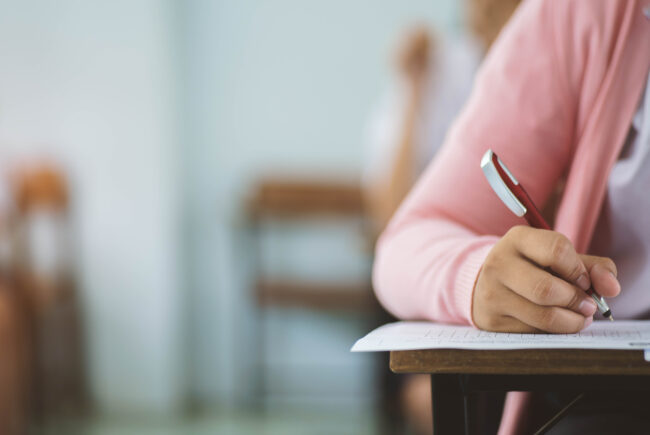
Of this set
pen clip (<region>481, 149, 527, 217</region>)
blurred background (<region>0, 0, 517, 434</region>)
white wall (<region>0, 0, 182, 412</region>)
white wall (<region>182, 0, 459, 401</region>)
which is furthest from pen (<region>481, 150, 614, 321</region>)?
white wall (<region>182, 0, 459, 401</region>)

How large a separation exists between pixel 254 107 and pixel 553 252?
290 cm

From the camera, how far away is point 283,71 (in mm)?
3285

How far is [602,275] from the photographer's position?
49cm

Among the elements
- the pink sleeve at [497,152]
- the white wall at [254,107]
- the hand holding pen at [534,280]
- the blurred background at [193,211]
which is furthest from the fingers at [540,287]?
the white wall at [254,107]

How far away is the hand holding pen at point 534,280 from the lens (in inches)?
18.7

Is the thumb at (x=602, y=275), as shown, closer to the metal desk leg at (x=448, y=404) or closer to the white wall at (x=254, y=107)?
the metal desk leg at (x=448, y=404)

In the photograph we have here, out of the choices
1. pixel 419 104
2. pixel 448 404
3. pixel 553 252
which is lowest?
pixel 448 404

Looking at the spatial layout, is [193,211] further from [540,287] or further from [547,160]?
[540,287]

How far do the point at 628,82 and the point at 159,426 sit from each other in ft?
8.21

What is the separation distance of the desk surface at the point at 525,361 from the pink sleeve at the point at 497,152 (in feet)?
0.70

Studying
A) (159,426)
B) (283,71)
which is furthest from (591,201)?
(283,71)

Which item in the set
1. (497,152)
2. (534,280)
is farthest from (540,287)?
(497,152)

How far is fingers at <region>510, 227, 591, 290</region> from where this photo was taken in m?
0.47

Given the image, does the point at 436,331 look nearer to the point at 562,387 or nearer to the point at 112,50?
the point at 562,387
